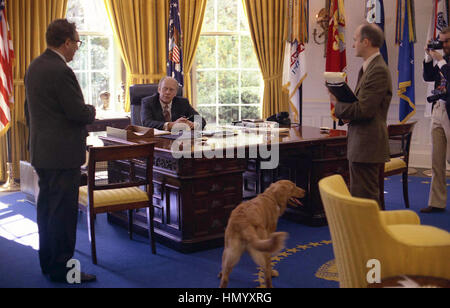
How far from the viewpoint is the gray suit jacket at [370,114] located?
3537mm

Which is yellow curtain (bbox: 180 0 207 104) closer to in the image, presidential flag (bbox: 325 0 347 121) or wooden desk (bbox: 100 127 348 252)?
presidential flag (bbox: 325 0 347 121)

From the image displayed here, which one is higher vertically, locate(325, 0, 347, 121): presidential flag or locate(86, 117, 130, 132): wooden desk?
locate(325, 0, 347, 121): presidential flag

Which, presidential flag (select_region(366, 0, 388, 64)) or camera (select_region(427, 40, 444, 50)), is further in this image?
presidential flag (select_region(366, 0, 388, 64))

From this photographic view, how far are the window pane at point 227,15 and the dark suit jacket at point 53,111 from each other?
480 centimetres

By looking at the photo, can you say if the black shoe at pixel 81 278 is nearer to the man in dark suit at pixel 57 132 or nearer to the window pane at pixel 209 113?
the man in dark suit at pixel 57 132

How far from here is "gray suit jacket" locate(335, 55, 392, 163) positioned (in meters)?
3.54

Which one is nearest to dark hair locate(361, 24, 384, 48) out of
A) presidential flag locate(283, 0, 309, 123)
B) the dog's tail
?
the dog's tail

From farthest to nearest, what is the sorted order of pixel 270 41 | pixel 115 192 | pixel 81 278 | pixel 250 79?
pixel 250 79 < pixel 270 41 < pixel 115 192 < pixel 81 278

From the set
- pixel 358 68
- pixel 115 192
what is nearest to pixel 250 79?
pixel 358 68

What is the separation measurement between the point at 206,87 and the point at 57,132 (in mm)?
4786

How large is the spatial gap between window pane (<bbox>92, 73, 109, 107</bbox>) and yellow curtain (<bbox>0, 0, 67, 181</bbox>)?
101 cm

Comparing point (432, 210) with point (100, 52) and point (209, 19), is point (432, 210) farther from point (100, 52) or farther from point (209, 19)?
point (100, 52)

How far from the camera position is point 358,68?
25.1 feet
